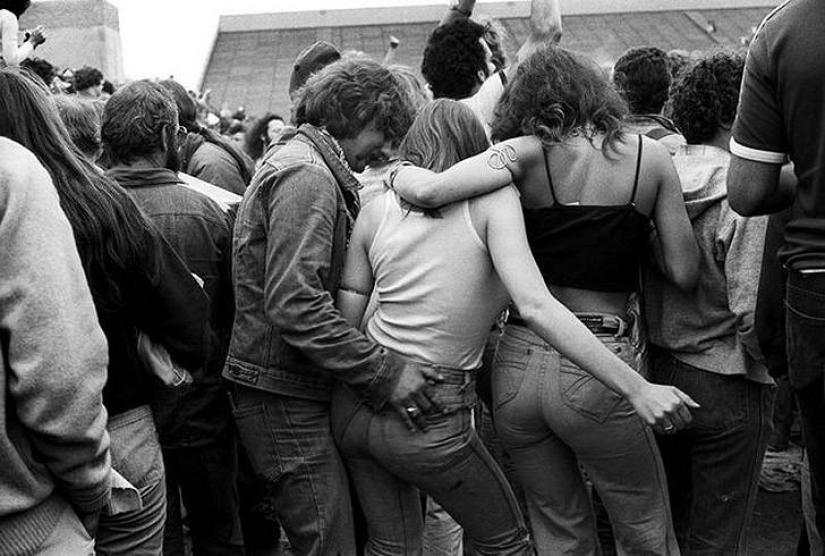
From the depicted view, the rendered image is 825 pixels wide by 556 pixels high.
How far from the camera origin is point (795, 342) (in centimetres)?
257

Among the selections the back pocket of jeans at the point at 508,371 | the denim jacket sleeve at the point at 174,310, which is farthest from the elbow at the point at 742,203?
the denim jacket sleeve at the point at 174,310

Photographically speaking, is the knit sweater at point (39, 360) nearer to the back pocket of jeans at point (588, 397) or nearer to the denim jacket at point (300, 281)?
the denim jacket at point (300, 281)

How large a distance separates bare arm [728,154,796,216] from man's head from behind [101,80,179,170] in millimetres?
1826

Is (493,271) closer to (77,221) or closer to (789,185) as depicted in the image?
(789,185)

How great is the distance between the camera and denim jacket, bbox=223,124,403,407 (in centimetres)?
275

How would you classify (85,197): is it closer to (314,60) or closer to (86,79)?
(314,60)

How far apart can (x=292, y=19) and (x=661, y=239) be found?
2409cm

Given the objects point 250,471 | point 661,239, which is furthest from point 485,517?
point 250,471

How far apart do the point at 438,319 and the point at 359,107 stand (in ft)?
2.18

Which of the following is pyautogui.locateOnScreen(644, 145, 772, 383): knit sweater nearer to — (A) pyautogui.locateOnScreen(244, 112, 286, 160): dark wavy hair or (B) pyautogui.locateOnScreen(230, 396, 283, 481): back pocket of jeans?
(B) pyautogui.locateOnScreen(230, 396, 283, 481): back pocket of jeans

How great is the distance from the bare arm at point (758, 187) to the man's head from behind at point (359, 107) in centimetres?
95

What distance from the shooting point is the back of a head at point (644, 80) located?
4035 millimetres

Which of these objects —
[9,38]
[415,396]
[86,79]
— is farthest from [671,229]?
[86,79]

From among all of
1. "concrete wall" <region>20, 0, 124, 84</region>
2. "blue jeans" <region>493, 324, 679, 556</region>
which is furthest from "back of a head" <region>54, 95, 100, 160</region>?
"concrete wall" <region>20, 0, 124, 84</region>
